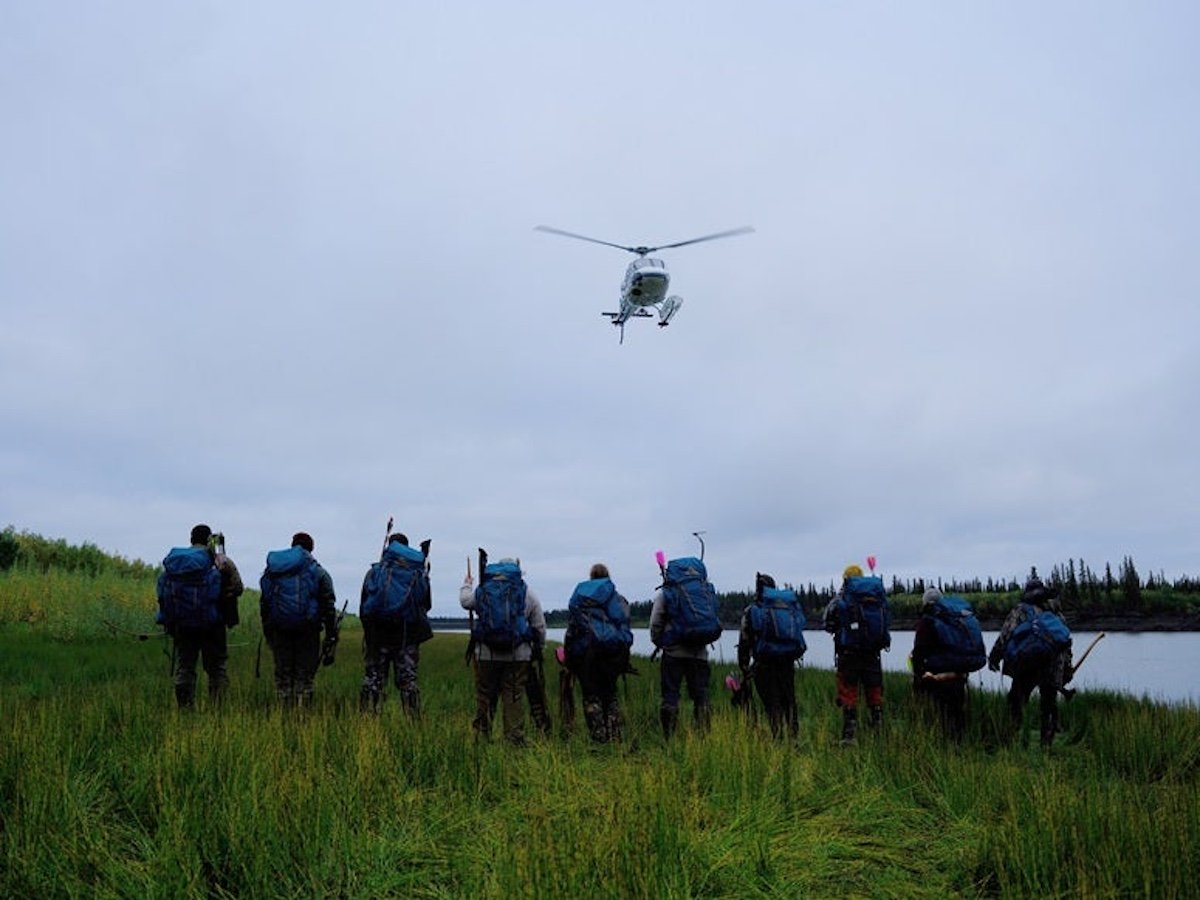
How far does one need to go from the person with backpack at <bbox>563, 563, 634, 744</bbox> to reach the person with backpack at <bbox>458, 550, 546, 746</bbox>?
0.70 metres

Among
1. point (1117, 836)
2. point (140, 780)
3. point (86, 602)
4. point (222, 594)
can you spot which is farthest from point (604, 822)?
point (86, 602)

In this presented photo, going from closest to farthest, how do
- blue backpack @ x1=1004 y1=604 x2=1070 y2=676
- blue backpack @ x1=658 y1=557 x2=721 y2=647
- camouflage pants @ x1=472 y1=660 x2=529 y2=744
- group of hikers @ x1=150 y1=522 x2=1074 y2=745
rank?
camouflage pants @ x1=472 y1=660 x2=529 y2=744 < group of hikers @ x1=150 y1=522 x2=1074 y2=745 < blue backpack @ x1=658 y1=557 x2=721 y2=647 < blue backpack @ x1=1004 y1=604 x2=1070 y2=676

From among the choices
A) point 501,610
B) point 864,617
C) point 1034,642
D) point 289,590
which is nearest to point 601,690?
point 501,610

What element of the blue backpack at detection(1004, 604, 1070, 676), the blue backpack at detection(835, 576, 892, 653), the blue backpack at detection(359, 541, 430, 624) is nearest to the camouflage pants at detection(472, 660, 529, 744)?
the blue backpack at detection(359, 541, 430, 624)

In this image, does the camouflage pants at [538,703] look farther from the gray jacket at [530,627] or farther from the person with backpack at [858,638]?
the person with backpack at [858,638]

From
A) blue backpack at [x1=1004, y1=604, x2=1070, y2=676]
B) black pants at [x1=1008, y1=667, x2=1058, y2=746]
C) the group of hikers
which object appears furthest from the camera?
black pants at [x1=1008, y1=667, x2=1058, y2=746]

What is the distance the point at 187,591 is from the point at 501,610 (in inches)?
154

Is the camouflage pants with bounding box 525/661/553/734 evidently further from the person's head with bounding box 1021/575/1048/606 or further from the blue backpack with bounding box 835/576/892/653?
the person's head with bounding box 1021/575/1048/606

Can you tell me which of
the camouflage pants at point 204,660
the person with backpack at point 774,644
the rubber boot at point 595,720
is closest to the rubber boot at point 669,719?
the rubber boot at point 595,720

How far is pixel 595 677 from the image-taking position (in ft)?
33.0

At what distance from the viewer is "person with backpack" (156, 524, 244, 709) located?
32.8 ft

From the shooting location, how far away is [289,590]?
10.0m

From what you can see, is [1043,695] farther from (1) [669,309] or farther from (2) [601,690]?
(1) [669,309]

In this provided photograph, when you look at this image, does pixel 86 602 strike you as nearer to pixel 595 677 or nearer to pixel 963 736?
pixel 595 677
